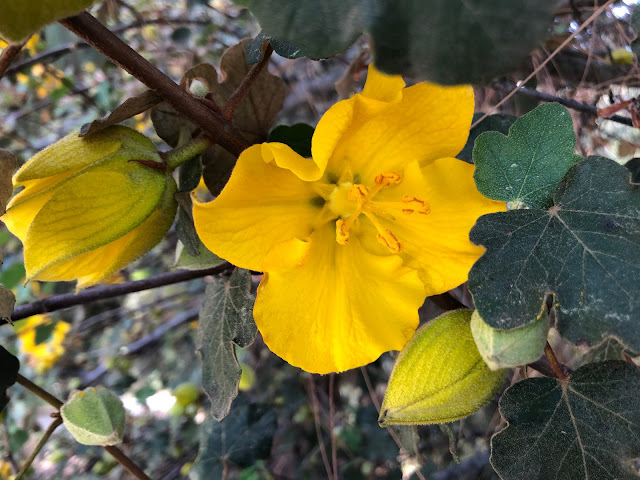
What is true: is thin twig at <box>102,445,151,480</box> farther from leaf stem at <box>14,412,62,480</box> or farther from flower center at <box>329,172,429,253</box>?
flower center at <box>329,172,429,253</box>

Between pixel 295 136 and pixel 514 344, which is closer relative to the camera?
pixel 514 344

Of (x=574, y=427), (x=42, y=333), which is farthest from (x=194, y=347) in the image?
(x=574, y=427)

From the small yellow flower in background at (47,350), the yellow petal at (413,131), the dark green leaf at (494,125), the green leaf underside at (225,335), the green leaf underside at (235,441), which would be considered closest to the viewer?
the yellow petal at (413,131)

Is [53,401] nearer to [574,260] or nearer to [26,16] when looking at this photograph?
[26,16]

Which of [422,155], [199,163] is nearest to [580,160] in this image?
[422,155]

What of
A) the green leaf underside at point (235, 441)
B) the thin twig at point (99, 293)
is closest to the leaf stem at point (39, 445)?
the thin twig at point (99, 293)

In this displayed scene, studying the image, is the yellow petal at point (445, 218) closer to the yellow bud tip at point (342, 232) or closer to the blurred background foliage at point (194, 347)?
the yellow bud tip at point (342, 232)
